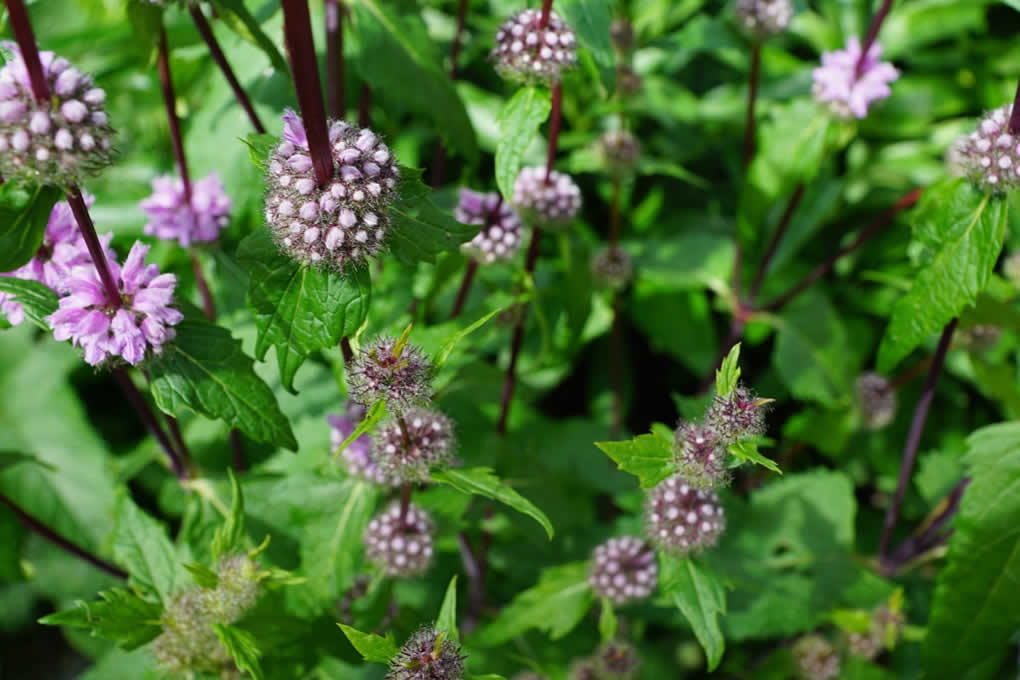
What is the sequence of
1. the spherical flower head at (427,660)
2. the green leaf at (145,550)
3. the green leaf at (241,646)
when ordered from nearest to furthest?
the spherical flower head at (427,660)
the green leaf at (241,646)
the green leaf at (145,550)

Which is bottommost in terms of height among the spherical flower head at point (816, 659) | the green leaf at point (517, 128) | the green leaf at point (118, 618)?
the green leaf at point (118, 618)

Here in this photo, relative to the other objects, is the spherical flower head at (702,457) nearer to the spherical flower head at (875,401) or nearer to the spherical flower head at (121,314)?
the spherical flower head at (121,314)

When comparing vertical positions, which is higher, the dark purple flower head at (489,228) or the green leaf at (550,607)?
the dark purple flower head at (489,228)

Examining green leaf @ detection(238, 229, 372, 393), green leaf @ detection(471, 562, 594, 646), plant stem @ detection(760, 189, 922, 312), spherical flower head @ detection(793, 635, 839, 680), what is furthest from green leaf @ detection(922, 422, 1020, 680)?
green leaf @ detection(238, 229, 372, 393)

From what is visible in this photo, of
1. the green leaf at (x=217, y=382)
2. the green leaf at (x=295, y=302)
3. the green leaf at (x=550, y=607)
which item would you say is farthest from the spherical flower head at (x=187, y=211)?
the green leaf at (x=550, y=607)

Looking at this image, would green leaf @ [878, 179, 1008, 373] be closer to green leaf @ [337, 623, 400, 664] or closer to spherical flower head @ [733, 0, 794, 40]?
spherical flower head @ [733, 0, 794, 40]

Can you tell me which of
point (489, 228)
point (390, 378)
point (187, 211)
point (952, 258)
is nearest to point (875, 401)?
point (952, 258)

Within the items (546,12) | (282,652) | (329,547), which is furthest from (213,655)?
(546,12)

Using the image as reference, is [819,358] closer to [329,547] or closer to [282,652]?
[329,547]
